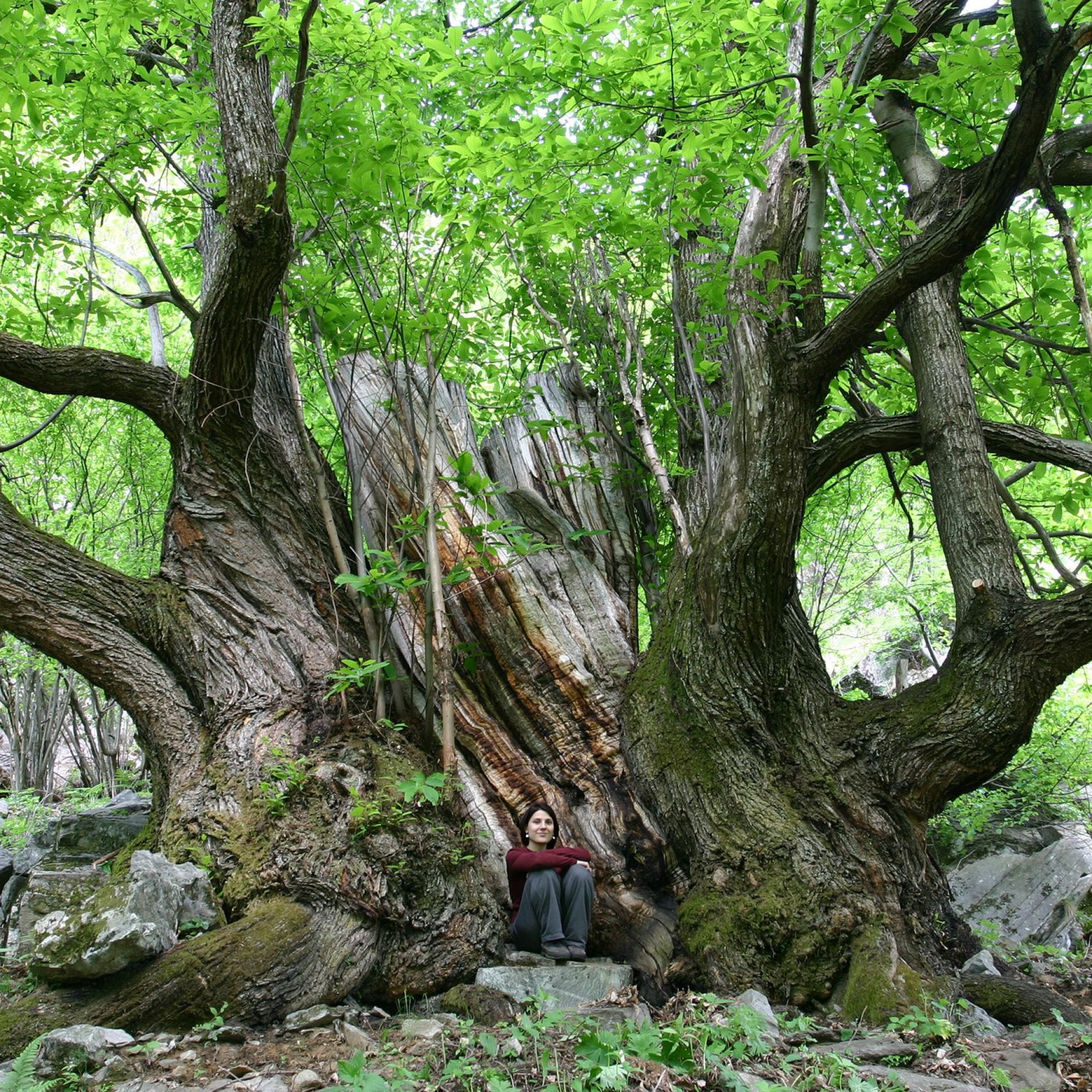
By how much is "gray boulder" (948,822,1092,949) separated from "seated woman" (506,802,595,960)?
3.10m

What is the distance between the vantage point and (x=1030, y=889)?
611 cm

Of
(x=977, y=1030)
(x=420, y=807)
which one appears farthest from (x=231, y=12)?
(x=977, y=1030)

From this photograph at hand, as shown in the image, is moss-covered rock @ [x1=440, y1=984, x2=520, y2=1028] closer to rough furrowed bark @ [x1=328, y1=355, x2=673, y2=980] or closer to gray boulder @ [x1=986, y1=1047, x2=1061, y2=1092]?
rough furrowed bark @ [x1=328, y1=355, x2=673, y2=980]

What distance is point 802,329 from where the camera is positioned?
15.4 feet

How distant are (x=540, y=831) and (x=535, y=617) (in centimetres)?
132

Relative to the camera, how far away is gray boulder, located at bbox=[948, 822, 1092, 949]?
5832mm

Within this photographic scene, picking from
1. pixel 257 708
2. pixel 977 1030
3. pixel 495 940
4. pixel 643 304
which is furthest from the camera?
pixel 643 304

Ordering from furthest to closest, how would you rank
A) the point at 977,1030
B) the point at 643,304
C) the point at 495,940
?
the point at 643,304 → the point at 495,940 → the point at 977,1030

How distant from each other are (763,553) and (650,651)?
1039mm

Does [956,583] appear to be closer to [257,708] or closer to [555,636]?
[555,636]

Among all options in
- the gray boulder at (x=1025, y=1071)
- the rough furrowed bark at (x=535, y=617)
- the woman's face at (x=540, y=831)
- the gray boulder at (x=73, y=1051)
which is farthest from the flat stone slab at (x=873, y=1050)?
the gray boulder at (x=73, y=1051)

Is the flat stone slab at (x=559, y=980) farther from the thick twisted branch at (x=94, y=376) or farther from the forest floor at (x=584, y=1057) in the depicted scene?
the thick twisted branch at (x=94, y=376)

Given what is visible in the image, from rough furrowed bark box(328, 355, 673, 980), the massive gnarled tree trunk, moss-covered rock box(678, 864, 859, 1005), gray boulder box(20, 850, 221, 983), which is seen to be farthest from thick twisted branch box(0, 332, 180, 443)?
moss-covered rock box(678, 864, 859, 1005)

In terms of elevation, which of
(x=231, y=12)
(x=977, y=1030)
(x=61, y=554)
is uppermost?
(x=231, y=12)
